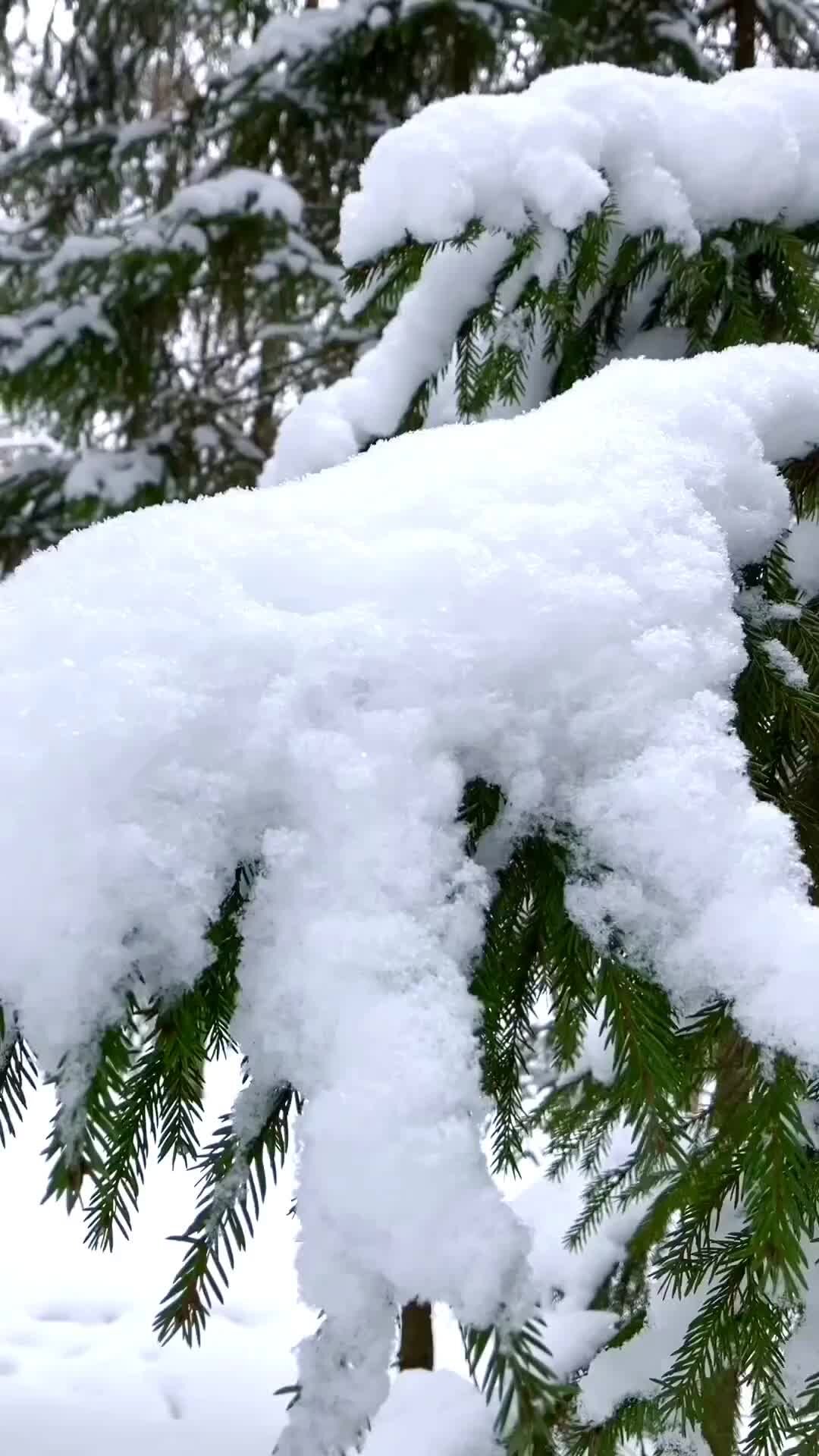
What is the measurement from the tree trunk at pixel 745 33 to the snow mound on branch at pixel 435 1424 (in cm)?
397

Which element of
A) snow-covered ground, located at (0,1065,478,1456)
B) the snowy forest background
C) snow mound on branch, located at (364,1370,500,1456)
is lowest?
snow-covered ground, located at (0,1065,478,1456)

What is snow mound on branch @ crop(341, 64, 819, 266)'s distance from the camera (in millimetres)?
1530

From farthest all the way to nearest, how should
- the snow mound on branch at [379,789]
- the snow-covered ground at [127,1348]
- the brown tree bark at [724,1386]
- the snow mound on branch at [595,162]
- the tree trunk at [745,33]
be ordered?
the snow-covered ground at [127,1348], the tree trunk at [745,33], the snow mound on branch at [595,162], the brown tree bark at [724,1386], the snow mound on branch at [379,789]

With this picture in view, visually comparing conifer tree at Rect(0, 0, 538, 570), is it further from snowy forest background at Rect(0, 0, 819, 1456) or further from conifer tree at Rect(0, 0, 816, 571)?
snowy forest background at Rect(0, 0, 819, 1456)

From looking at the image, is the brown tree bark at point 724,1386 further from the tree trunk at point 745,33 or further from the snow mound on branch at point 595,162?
the tree trunk at point 745,33

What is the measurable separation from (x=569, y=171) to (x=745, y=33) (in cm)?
274

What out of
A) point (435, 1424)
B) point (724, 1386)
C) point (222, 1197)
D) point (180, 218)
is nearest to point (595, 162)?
point (222, 1197)

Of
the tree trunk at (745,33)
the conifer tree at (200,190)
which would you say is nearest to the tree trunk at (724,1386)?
the tree trunk at (745,33)

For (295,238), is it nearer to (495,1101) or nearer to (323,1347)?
(495,1101)

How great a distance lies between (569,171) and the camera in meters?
1.48

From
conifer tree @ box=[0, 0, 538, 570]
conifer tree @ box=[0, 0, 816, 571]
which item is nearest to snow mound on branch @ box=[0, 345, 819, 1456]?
conifer tree @ box=[0, 0, 538, 570]

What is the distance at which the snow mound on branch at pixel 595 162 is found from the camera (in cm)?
153

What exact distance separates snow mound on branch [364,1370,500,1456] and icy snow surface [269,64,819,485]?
1.75 metres

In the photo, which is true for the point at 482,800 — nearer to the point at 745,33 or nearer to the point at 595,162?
the point at 595,162
